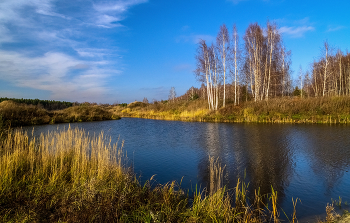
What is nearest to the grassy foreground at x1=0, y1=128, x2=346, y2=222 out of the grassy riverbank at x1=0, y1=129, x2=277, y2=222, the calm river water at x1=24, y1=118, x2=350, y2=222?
the grassy riverbank at x1=0, y1=129, x2=277, y2=222

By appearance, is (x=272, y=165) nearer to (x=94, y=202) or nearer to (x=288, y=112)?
(x=94, y=202)

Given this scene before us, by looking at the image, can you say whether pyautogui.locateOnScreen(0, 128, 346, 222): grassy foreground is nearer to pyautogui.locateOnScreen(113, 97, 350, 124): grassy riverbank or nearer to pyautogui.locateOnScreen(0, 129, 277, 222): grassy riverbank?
pyautogui.locateOnScreen(0, 129, 277, 222): grassy riverbank

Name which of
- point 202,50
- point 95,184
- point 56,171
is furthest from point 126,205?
point 202,50

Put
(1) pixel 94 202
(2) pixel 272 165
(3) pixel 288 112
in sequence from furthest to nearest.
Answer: (3) pixel 288 112, (2) pixel 272 165, (1) pixel 94 202

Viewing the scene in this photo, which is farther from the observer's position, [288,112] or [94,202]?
[288,112]

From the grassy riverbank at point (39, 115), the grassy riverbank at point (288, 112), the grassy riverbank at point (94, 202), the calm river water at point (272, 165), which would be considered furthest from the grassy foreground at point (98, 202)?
the grassy riverbank at point (288, 112)

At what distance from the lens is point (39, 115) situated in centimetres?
2380

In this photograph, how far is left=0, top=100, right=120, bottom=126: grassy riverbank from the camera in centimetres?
2089

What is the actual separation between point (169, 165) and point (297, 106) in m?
18.4

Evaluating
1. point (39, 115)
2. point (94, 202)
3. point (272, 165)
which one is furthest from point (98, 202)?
point (39, 115)

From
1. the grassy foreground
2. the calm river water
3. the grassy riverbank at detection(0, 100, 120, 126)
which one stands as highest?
the grassy riverbank at detection(0, 100, 120, 126)

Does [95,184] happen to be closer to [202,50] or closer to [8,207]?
[8,207]

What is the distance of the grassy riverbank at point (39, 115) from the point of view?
20891mm

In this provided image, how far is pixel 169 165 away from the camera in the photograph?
7578mm
